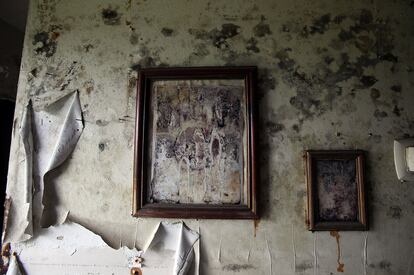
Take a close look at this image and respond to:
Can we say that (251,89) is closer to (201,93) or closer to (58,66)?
(201,93)

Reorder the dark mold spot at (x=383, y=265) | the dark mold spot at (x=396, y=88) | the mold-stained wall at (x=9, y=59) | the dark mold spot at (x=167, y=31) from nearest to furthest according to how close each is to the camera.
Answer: the dark mold spot at (x=383, y=265) → the dark mold spot at (x=396, y=88) → the dark mold spot at (x=167, y=31) → the mold-stained wall at (x=9, y=59)

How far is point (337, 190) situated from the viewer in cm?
142

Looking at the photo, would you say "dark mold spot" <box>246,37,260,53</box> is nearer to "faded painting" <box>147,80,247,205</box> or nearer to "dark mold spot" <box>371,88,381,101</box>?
"faded painting" <box>147,80,247,205</box>

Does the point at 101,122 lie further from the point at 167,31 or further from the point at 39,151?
the point at 167,31

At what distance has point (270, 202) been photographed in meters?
1.44

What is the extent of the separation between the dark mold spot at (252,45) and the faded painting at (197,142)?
0.56 ft

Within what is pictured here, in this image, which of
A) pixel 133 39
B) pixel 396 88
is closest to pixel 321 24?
pixel 396 88

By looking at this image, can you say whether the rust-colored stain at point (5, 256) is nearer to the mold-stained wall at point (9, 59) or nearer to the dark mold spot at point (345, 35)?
the mold-stained wall at point (9, 59)

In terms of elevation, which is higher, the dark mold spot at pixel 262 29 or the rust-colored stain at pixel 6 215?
the dark mold spot at pixel 262 29

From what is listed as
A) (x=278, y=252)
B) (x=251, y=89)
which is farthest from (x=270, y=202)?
(x=251, y=89)

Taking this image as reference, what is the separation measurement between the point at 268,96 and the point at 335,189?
1.71ft

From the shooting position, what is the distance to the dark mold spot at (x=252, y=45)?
60.8 inches

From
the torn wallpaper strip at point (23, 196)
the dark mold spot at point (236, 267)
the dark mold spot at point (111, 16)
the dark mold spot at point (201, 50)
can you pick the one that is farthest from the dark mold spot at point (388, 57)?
the torn wallpaper strip at point (23, 196)

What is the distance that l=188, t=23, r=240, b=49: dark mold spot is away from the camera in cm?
156
